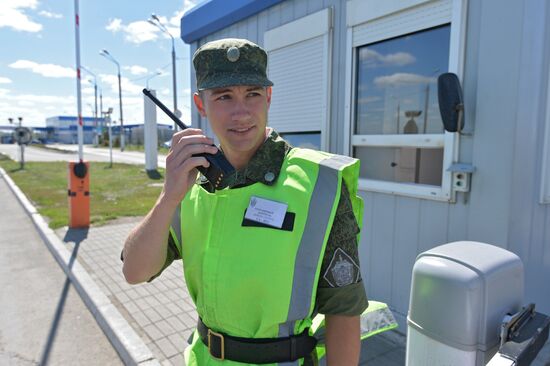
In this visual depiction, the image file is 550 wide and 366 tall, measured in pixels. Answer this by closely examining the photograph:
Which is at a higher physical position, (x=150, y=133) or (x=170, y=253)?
(x=150, y=133)

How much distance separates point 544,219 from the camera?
2.63 meters

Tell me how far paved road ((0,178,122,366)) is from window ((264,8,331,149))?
2858 millimetres

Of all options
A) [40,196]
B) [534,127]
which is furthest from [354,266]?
[40,196]

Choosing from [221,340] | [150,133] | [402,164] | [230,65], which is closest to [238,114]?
[230,65]

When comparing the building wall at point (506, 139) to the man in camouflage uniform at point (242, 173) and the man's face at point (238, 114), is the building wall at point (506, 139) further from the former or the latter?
the man's face at point (238, 114)

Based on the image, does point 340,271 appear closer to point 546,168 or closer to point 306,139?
point 546,168

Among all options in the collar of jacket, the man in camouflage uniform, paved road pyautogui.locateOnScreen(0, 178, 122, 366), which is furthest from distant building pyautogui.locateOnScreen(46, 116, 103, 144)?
the collar of jacket

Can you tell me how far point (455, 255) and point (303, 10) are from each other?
3268mm

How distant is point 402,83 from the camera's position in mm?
3430

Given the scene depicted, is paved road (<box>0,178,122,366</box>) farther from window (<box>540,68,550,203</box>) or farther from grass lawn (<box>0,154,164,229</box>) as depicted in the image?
window (<box>540,68,550,203</box>)

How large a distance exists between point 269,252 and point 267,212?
126mm

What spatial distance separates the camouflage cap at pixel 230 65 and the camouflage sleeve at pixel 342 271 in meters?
0.51

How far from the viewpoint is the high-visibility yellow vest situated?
47.6 inches

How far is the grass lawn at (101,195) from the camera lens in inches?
350
